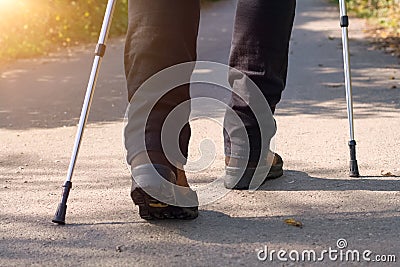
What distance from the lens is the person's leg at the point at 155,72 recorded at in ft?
9.42

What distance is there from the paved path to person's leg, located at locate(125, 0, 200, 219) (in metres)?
0.22

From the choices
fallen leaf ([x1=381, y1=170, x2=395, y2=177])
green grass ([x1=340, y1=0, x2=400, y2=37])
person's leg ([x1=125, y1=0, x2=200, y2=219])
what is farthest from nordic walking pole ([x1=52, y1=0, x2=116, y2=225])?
green grass ([x1=340, y1=0, x2=400, y2=37])

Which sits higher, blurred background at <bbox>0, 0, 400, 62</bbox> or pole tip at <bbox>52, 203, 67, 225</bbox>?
blurred background at <bbox>0, 0, 400, 62</bbox>

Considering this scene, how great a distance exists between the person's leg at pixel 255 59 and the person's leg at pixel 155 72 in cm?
45

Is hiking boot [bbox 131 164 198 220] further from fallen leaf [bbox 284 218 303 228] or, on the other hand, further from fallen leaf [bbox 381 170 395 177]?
fallen leaf [bbox 381 170 395 177]

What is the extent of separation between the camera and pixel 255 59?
11.0ft

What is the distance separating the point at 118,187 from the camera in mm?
3547

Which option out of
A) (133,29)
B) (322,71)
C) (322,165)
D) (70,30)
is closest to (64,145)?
(322,165)

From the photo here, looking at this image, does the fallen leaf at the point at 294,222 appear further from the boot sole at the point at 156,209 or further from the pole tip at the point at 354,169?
the pole tip at the point at 354,169

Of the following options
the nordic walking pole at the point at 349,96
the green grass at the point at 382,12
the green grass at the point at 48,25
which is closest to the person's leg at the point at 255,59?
the nordic walking pole at the point at 349,96

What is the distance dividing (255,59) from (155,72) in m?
0.61

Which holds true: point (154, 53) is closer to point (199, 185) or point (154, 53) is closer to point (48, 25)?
point (199, 185)

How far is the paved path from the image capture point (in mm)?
2666

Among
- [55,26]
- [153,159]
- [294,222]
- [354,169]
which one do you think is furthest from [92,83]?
[55,26]
